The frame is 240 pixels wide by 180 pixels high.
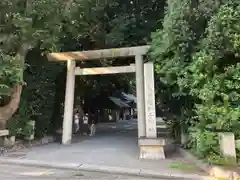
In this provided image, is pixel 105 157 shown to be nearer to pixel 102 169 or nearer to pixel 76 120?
pixel 102 169

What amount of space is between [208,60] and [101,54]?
6.45 metres

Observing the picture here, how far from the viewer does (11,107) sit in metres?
12.5

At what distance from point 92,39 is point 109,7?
6.46ft

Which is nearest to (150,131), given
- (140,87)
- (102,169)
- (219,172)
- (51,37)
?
(140,87)

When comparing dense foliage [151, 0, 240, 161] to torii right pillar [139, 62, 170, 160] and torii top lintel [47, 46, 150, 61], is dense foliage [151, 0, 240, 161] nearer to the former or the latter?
torii right pillar [139, 62, 170, 160]

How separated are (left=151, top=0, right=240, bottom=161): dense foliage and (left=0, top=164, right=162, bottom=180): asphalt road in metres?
2.21

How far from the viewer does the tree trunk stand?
12.3m

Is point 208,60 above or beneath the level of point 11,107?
above

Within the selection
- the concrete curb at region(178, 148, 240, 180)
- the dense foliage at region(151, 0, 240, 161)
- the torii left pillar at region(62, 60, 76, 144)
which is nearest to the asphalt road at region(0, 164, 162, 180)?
the concrete curb at region(178, 148, 240, 180)

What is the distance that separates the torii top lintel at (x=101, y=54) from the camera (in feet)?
42.7

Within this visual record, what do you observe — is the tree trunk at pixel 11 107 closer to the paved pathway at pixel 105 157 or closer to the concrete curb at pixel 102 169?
the paved pathway at pixel 105 157

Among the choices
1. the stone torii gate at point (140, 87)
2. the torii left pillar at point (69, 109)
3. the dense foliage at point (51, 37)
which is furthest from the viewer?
the torii left pillar at point (69, 109)

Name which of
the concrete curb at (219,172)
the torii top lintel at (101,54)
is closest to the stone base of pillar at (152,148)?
the concrete curb at (219,172)

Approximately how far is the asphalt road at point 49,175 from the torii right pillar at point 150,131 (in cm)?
243
